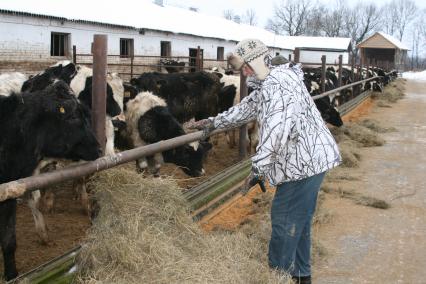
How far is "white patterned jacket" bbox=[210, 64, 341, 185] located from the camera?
3.57 m

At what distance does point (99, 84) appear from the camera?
178 inches

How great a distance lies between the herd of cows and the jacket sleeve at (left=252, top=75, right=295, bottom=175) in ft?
5.17

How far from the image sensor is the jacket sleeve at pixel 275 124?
3561mm

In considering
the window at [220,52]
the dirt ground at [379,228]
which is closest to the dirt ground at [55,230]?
the dirt ground at [379,228]

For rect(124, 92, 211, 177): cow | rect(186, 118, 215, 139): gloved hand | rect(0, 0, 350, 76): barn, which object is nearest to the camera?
rect(186, 118, 215, 139): gloved hand

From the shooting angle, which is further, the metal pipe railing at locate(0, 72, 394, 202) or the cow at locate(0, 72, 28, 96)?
the cow at locate(0, 72, 28, 96)

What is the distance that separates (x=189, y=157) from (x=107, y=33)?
1843 centimetres

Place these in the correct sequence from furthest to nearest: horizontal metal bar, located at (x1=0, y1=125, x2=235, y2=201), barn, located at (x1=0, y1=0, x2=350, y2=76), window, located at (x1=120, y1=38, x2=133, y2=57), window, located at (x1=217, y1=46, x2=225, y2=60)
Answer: window, located at (x1=217, y1=46, x2=225, y2=60)
window, located at (x1=120, y1=38, x2=133, y2=57)
barn, located at (x1=0, y1=0, x2=350, y2=76)
horizontal metal bar, located at (x1=0, y1=125, x2=235, y2=201)

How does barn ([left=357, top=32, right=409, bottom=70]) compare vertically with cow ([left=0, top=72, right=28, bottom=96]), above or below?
above

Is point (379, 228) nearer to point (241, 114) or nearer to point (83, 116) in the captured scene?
point (241, 114)

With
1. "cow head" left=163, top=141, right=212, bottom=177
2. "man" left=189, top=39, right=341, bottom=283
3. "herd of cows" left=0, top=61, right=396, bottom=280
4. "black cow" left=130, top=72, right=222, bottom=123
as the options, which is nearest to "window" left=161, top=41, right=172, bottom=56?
"herd of cows" left=0, top=61, right=396, bottom=280

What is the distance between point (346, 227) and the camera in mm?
6273

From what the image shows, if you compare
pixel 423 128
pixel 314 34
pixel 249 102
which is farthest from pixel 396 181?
pixel 314 34

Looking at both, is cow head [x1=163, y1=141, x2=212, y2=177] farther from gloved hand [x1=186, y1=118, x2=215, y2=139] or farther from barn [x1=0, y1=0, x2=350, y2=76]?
barn [x1=0, y1=0, x2=350, y2=76]
